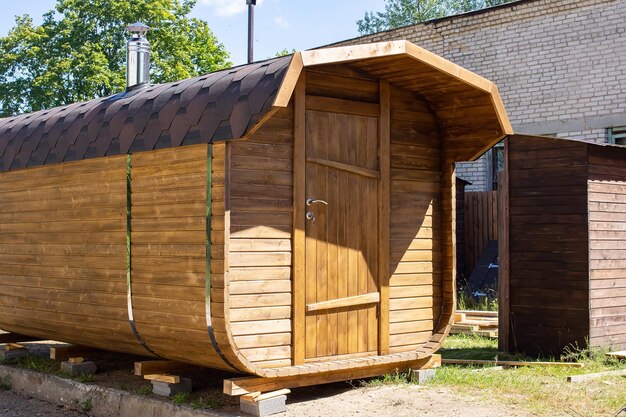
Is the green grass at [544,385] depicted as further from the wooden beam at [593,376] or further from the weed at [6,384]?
the weed at [6,384]

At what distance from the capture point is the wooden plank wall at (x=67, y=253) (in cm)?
844

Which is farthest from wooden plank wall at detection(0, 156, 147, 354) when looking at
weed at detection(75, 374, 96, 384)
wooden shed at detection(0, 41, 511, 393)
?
weed at detection(75, 374, 96, 384)

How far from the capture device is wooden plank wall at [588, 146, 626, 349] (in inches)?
399

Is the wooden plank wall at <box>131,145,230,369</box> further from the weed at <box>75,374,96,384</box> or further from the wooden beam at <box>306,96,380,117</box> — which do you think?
the weed at <box>75,374,96,384</box>

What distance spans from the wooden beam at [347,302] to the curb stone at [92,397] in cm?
122

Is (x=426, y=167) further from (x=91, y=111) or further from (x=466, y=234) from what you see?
(x=466, y=234)

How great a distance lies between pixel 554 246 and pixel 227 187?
4783 millimetres

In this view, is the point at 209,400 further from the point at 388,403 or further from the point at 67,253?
the point at 67,253

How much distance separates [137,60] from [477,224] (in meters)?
10.4

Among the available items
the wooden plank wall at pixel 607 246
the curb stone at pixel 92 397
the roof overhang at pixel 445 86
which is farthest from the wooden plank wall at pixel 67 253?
the wooden plank wall at pixel 607 246

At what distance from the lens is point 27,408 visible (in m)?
9.00

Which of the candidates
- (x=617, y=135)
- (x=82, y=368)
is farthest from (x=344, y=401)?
(x=617, y=135)

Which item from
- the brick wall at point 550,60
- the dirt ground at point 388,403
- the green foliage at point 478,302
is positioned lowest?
the dirt ground at point 388,403

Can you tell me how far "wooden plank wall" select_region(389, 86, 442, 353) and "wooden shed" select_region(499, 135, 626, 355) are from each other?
1959 mm
